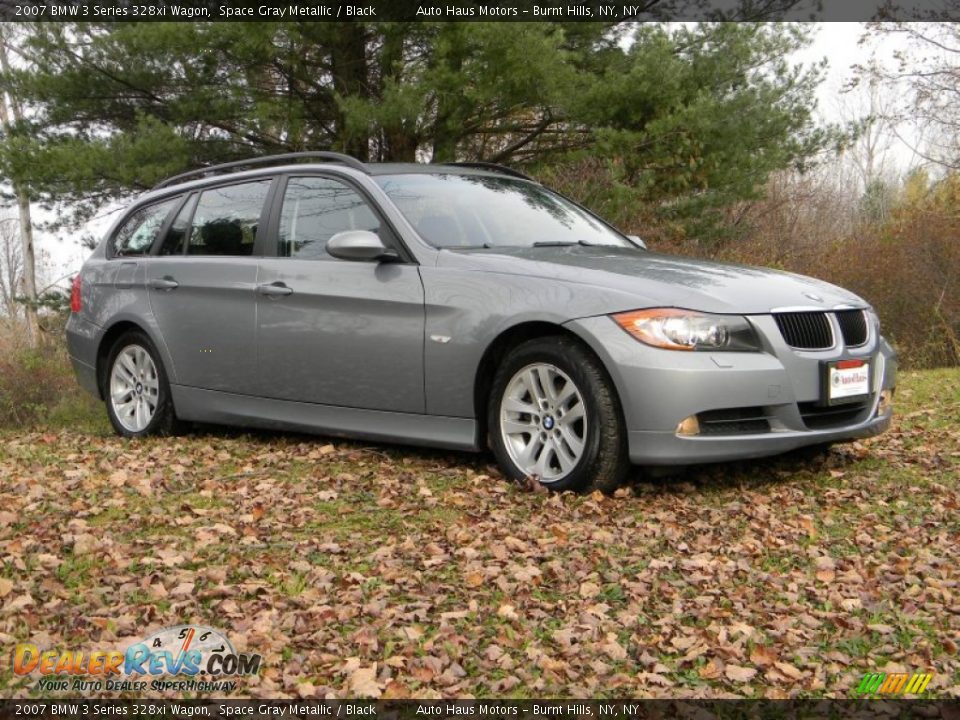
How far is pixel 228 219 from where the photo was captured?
24.2ft

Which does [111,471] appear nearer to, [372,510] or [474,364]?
[372,510]

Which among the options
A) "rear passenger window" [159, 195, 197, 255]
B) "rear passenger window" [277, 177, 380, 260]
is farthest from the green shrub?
"rear passenger window" [277, 177, 380, 260]

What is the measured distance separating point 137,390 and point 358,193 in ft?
7.89

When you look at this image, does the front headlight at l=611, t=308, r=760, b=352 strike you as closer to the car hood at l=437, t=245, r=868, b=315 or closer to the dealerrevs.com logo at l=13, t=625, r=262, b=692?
the car hood at l=437, t=245, r=868, b=315

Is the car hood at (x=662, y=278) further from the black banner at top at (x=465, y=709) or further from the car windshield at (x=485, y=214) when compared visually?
the black banner at top at (x=465, y=709)

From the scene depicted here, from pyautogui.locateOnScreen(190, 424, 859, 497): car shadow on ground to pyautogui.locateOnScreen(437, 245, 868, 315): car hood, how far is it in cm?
88

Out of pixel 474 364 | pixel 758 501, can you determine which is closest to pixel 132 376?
pixel 474 364

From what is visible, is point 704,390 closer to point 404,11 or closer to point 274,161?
point 274,161

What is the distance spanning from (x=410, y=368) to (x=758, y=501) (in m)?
1.95

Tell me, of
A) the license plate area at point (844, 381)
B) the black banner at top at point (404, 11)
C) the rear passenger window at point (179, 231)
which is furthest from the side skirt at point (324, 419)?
the black banner at top at point (404, 11)

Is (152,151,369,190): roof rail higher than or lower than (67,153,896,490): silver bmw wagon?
higher

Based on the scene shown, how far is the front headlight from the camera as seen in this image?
17.3 feet

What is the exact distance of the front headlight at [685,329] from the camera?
5.26 meters

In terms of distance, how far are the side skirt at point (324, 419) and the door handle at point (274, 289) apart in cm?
65
